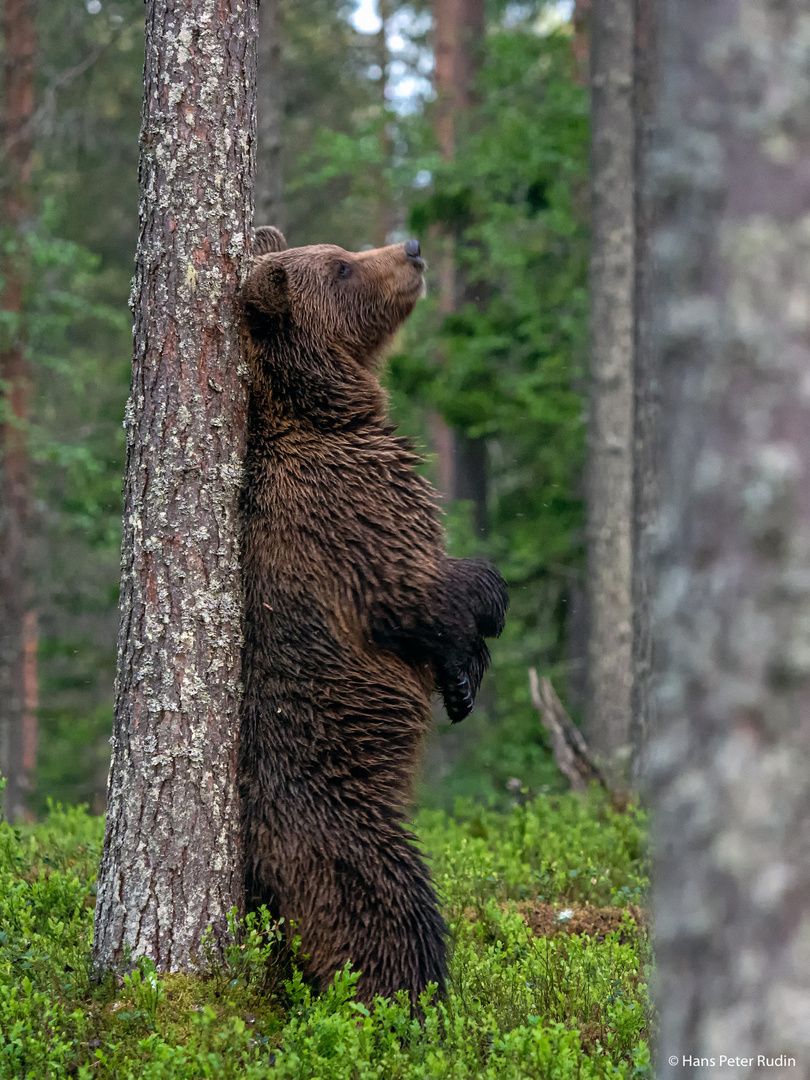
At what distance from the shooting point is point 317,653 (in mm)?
4391

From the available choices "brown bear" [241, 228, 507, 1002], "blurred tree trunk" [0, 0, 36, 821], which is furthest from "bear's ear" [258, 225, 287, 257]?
"blurred tree trunk" [0, 0, 36, 821]

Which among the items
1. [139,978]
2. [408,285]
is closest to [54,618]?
[408,285]

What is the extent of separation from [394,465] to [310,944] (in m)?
2.02

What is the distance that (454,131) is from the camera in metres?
17.3

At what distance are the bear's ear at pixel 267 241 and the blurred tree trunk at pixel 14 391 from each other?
854cm

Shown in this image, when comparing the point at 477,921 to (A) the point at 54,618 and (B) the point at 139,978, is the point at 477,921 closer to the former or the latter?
(B) the point at 139,978

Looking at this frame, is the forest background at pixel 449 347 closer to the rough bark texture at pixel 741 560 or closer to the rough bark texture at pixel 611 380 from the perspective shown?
the rough bark texture at pixel 611 380

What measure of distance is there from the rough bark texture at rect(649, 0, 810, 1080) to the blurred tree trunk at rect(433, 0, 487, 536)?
1444cm

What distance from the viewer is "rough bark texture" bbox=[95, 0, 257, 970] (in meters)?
4.13

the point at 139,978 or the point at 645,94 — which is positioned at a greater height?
the point at 645,94

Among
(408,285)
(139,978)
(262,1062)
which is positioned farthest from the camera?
(408,285)

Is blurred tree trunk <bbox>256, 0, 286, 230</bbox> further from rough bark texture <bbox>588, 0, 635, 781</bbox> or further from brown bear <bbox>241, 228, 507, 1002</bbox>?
brown bear <bbox>241, 228, 507, 1002</bbox>

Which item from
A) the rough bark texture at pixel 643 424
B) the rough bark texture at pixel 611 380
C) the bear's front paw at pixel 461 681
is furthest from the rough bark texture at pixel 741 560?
the rough bark texture at pixel 611 380

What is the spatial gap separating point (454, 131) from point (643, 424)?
411 inches
